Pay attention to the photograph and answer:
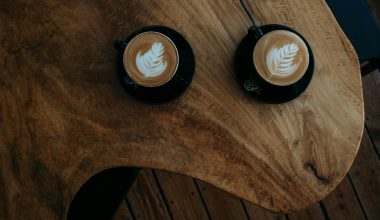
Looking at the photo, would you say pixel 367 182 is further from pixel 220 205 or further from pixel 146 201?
pixel 146 201

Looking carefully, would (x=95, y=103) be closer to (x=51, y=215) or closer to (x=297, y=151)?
(x=51, y=215)

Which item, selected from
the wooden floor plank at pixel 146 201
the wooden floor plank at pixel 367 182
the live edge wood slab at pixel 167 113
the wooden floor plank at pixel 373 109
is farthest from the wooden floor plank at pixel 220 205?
the live edge wood slab at pixel 167 113

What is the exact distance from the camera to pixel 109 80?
933 millimetres

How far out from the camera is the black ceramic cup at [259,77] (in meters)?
0.84

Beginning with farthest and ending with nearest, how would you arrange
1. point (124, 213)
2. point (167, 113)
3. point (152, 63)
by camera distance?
point (124, 213) → point (167, 113) → point (152, 63)

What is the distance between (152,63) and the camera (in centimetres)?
80

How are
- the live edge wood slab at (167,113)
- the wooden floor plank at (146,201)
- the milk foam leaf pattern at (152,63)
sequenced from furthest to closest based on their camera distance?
the wooden floor plank at (146,201)
the live edge wood slab at (167,113)
the milk foam leaf pattern at (152,63)

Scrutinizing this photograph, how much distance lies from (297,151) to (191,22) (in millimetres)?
391

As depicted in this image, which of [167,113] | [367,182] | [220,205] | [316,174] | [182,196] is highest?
[167,113]

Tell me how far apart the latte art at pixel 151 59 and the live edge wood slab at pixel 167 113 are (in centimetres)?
12

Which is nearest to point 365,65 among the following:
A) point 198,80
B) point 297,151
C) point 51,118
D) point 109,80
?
point 297,151

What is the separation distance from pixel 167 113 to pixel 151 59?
0.17 metres

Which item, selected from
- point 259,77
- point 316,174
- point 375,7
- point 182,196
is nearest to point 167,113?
point 259,77

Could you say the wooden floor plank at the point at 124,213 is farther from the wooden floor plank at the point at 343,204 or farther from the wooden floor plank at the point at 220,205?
the wooden floor plank at the point at 343,204
